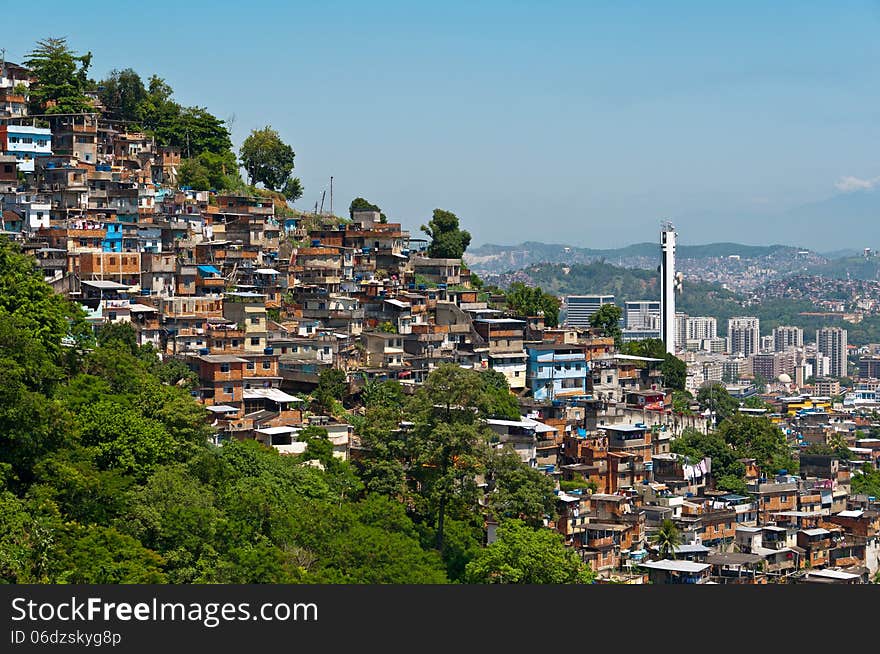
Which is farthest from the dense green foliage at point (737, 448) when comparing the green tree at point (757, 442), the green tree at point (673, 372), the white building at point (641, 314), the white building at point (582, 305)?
the white building at point (641, 314)

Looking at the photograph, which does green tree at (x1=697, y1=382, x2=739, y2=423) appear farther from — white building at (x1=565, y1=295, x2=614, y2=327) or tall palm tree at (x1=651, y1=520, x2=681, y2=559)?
white building at (x1=565, y1=295, x2=614, y2=327)

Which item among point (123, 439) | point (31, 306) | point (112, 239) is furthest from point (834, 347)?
point (123, 439)

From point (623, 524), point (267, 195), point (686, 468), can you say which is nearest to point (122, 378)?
point (623, 524)

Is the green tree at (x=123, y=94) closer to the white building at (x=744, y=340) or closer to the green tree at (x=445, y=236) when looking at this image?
the green tree at (x=445, y=236)

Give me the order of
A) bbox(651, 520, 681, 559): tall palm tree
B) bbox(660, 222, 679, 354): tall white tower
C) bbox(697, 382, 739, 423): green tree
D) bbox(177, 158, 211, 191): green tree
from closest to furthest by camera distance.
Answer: bbox(651, 520, 681, 559): tall palm tree
bbox(177, 158, 211, 191): green tree
bbox(697, 382, 739, 423): green tree
bbox(660, 222, 679, 354): tall white tower

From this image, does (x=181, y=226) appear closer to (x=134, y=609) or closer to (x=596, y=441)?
(x=596, y=441)

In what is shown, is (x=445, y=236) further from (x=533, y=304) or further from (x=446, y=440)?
(x=446, y=440)

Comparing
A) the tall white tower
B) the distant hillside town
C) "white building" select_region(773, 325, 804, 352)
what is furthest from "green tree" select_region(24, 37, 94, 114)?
"white building" select_region(773, 325, 804, 352)
